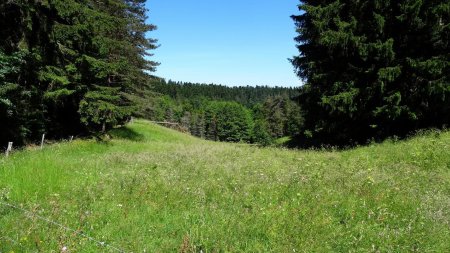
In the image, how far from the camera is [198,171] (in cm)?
1045

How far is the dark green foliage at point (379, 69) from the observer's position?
17438 millimetres

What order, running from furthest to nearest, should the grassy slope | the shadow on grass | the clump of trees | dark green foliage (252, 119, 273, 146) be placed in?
dark green foliage (252, 119, 273, 146), the shadow on grass, the clump of trees, the grassy slope

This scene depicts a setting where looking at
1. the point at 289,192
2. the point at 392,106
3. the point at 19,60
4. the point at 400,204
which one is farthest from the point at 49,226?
the point at 392,106

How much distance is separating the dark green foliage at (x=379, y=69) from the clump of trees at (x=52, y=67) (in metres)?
12.5

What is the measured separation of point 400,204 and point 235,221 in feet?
10.7

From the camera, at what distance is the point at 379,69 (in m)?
17.8

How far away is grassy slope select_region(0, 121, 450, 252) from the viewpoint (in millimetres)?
5547

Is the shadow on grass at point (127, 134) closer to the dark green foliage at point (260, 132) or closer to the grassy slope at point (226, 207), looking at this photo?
the grassy slope at point (226, 207)

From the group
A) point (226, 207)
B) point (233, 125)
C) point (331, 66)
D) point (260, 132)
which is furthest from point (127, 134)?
point (233, 125)

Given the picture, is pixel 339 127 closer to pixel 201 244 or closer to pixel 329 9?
pixel 329 9

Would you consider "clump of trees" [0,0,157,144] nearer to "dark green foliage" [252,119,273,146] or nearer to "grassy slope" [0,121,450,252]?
"grassy slope" [0,121,450,252]

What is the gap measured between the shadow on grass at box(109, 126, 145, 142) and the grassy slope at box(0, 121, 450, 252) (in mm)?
23552

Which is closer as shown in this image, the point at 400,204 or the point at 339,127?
the point at 400,204

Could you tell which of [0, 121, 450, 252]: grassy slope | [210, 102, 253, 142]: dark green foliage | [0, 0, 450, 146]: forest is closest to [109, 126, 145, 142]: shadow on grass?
[0, 0, 450, 146]: forest
